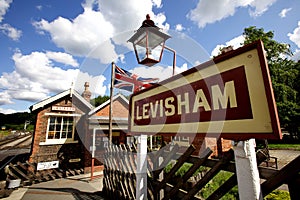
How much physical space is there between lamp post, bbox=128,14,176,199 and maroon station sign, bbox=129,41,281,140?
43.1 inches

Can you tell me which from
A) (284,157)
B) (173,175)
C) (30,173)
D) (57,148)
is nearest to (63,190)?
(30,173)

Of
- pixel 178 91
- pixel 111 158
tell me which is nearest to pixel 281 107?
pixel 111 158

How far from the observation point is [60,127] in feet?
31.3

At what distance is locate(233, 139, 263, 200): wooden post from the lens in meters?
1.33

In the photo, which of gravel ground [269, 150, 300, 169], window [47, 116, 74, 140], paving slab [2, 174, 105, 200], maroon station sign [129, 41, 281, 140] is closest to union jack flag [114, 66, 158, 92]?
window [47, 116, 74, 140]

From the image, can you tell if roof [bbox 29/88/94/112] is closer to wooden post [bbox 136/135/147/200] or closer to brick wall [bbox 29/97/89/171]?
brick wall [bbox 29/97/89/171]

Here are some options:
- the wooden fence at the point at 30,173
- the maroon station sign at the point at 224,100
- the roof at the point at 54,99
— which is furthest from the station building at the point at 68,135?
the maroon station sign at the point at 224,100

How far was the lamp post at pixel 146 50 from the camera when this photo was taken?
2.86 meters

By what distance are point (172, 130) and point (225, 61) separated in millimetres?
965

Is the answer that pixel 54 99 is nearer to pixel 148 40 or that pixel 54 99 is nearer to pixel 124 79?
pixel 124 79

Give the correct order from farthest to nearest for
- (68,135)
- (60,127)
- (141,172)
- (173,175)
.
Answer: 1. (68,135)
2. (60,127)
3. (141,172)
4. (173,175)

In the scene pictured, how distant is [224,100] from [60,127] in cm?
1043

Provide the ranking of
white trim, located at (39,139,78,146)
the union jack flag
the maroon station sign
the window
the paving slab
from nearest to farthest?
1. the maroon station sign
2. the paving slab
3. the union jack flag
4. white trim, located at (39,139,78,146)
5. the window

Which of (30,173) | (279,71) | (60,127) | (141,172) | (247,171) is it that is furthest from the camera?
(279,71)
